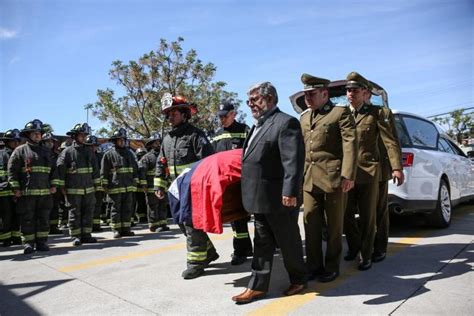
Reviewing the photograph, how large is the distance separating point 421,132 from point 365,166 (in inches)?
102

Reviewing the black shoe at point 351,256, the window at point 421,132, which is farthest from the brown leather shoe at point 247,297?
the window at point 421,132

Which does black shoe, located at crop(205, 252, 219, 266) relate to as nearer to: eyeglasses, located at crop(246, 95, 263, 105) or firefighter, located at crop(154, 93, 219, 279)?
firefighter, located at crop(154, 93, 219, 279)

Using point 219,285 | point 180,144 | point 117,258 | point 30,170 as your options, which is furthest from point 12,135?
point 219,285

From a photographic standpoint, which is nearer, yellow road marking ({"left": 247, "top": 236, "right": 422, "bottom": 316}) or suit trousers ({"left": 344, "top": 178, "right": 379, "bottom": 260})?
yellow road marking ({"left": 247, "top": 236, "right": 422, "bottom": 316})

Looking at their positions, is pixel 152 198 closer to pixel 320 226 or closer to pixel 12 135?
pixel 12 135

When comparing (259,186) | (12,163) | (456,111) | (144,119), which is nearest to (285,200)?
(259,186)

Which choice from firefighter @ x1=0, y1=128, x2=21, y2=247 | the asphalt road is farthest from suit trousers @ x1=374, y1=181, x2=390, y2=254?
firefighter @ x1=0, y1=128, x2=21, y2=247

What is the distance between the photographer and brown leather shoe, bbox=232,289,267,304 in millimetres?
3580

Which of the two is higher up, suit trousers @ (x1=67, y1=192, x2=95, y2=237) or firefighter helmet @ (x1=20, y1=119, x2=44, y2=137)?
firefighter helmet @ (x1=20, y1=119, x2=44, y2=137)

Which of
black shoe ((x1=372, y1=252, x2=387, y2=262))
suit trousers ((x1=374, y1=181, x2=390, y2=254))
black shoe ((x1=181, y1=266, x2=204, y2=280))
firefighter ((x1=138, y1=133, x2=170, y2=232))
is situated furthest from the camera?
firefighter ((x1=138, y1=133, x2=170, y2=232))

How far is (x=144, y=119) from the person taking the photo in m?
24.6

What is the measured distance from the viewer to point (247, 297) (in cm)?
358

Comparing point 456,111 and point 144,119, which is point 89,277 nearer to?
point 144,119

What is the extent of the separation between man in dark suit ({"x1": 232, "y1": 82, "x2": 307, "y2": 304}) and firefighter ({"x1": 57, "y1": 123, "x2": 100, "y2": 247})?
472cm
